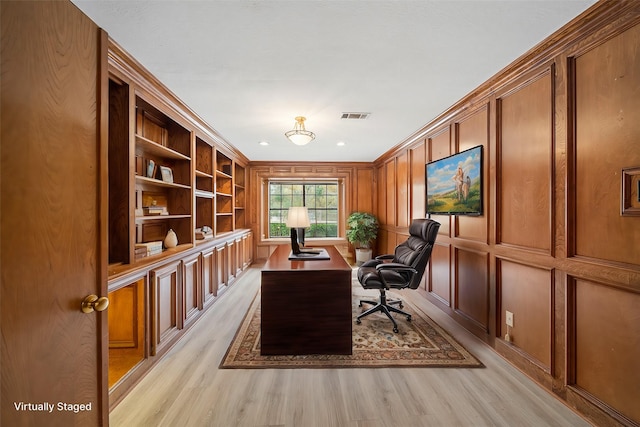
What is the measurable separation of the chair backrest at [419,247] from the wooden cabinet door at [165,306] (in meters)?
2.36

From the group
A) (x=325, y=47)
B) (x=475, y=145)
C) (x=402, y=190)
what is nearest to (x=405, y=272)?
(x=475, y=145)

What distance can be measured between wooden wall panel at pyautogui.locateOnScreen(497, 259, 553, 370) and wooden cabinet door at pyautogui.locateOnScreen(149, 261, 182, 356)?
293 cm

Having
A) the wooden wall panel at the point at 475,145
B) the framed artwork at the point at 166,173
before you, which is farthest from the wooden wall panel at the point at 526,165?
the framed artwork at the point at 166,173

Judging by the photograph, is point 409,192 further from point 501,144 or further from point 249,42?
point 249,42

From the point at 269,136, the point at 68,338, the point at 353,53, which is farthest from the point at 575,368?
the point at 269,136

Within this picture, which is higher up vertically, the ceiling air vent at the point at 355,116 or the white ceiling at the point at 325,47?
the ceiling air vent at the point at 355,116

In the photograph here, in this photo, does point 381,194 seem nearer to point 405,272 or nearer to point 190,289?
point 405,272

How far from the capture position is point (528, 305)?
2111 millimetres

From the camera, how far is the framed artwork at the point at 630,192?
1427 mm

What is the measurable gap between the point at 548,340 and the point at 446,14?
224cm

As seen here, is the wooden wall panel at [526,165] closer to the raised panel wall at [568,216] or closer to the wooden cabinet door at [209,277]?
the raised panel wall at [568,216]

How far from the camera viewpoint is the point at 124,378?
1901 mm

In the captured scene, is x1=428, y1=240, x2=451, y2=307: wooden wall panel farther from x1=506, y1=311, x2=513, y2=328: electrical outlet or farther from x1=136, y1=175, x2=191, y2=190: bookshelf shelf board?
x1=136, y1=175, x2=191, y2=190: bookshelf shelf board

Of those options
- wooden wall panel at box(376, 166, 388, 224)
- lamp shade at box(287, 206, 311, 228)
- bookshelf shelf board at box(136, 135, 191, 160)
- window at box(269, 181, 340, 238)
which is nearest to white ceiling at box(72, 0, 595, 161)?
bookshelf shelf board at box(136, 135, 191, 160)
